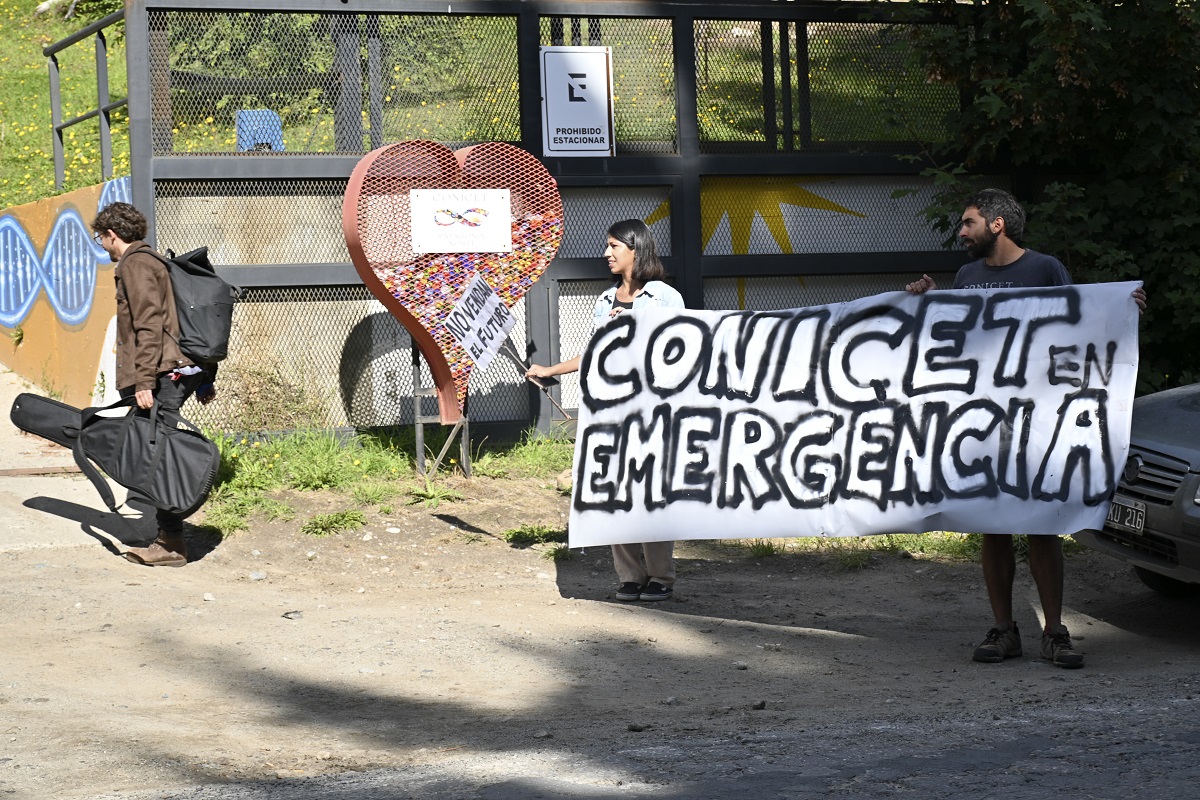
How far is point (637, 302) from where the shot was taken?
21.6 ft

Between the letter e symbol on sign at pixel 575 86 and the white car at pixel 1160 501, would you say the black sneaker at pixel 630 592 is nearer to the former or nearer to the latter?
the white car at pixel 1160 501

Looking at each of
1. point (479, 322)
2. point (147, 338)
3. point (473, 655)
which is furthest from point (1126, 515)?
point (147, 338)

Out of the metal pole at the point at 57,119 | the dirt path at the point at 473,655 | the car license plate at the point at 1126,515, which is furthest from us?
the metal pole at the point at 57,119

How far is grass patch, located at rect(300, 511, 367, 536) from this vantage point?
26.6 ft

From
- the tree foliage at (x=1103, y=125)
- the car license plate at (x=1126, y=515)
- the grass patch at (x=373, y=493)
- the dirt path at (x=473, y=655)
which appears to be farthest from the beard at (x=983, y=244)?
the grass patch at (x=373, y=493)

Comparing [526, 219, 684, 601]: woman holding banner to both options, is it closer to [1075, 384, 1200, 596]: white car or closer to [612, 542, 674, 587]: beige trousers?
[612, 542, 674, 587]: beige trousers

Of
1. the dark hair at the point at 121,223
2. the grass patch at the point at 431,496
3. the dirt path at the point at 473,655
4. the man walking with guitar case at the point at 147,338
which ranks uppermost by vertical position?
the dark hair at the point at 121,223

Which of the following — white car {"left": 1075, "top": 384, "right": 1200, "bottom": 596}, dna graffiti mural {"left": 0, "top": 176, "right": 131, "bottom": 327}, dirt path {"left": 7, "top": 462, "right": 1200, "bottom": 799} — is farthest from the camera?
dna graffiti mural {"left": 0, "top": 176, "right": 131, "bottom": 327}

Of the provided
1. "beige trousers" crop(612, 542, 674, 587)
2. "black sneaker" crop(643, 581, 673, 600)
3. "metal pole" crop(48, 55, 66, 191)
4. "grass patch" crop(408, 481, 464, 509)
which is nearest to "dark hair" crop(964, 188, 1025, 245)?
"beige trousers" crop(612, 542, 674, 587)

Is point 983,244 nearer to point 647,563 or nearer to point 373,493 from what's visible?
point 647,563

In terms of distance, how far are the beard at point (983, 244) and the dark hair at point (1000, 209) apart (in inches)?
2.1

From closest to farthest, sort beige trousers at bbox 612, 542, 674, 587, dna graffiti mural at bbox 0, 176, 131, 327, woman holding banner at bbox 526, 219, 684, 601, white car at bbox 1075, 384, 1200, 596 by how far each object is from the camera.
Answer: white car at bbox 1075, 384, 1200, 596, woman holding banner at bbox 526, 219, 684, 601, beige trousers at bbox 612, 542, 674, 587, dna graffiti mural at bbox 0, 176, 131, 327

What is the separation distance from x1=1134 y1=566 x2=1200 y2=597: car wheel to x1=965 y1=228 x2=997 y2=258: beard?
204 cm

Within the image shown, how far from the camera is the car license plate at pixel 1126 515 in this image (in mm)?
6012
